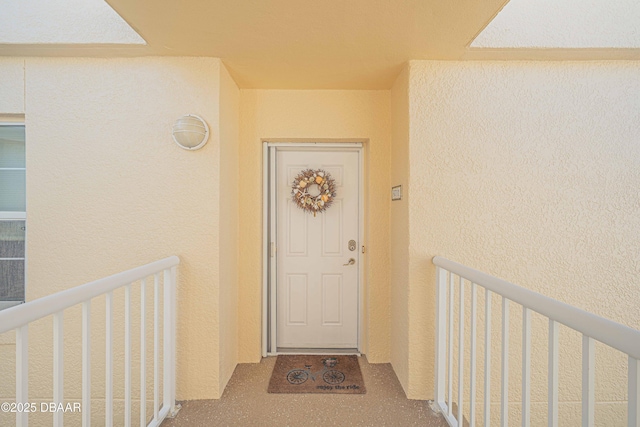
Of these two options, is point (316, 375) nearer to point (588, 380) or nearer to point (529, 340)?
point (529, 340)

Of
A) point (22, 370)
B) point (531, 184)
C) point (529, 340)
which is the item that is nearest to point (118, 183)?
point (22, 370)

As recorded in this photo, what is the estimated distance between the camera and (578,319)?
98cm

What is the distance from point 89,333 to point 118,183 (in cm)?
124

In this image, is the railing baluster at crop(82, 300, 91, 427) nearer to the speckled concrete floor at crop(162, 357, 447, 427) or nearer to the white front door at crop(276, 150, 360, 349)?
the speckled concrete floor at crop(162, 357, 447, 427)

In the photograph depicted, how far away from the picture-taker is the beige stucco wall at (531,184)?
2178mm

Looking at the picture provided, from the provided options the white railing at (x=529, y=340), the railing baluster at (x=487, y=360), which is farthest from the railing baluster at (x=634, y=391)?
the railing baluster at (x=487, y=360)

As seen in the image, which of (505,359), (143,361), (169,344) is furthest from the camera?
(169,344)

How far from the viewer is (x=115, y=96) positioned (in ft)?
7.14

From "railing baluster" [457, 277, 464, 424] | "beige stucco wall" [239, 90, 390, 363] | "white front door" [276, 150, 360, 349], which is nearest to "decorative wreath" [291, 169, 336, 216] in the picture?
"white front door" [276, 150, 360, 349]

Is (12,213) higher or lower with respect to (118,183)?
lower

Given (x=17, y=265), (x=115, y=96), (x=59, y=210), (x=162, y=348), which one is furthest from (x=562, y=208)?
(x=17, y=265)

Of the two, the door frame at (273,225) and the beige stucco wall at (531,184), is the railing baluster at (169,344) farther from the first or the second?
the beige stucco wall at (531,184)

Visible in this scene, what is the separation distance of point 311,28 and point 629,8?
2093 mm

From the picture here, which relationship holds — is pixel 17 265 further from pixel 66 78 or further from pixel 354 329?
pixel 354 329
